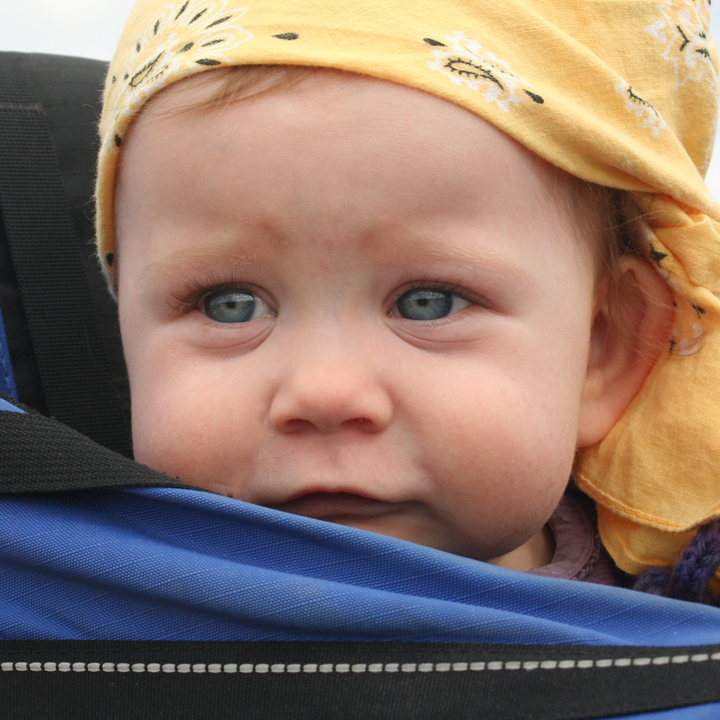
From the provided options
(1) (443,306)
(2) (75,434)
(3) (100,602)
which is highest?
(1) (443,306)

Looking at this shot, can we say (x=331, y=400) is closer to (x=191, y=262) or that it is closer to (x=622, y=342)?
(x=191, y=262)

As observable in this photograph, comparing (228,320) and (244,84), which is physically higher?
(244,84)

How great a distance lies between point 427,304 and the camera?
3.64 feet

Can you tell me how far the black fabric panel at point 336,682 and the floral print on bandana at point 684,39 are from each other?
3.17 ft

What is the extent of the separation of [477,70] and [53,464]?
2.56 feet

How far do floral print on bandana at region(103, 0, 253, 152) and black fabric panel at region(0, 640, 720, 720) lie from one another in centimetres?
81

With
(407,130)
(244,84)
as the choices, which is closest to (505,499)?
(407,130)

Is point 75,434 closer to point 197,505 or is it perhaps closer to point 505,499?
point 197,505

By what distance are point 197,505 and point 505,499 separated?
49 cm

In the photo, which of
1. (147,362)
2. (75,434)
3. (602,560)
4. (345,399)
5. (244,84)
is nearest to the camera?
(75,434)

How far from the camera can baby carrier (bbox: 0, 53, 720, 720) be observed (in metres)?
0.71

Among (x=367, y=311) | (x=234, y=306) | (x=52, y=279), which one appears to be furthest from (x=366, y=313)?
(x=52, y=279)

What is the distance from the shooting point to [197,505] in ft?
2.64

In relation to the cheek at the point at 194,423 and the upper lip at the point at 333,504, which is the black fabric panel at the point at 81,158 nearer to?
the cheek at the point at 194,423
